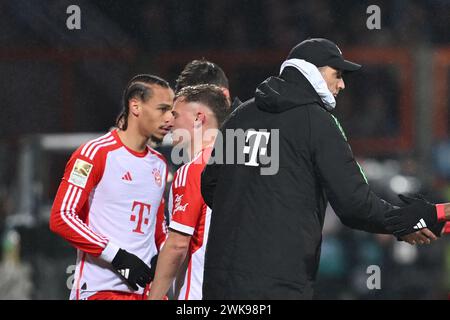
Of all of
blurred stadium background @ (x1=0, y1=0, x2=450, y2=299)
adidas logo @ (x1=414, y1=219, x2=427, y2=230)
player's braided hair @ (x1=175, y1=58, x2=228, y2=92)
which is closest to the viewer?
adidas logo @ (x1=414, y1=219, x2=427, y2=230)

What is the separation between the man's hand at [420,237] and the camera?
15.5ft

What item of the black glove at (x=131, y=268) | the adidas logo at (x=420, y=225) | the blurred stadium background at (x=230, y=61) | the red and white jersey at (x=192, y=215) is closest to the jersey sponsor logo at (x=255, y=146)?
the red and white jersey at (x=192, y=215)

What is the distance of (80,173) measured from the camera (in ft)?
16.7

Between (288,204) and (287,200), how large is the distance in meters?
0.02

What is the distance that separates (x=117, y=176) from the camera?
5199 mm

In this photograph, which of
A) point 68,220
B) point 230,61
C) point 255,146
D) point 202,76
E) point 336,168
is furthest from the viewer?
point 230,61

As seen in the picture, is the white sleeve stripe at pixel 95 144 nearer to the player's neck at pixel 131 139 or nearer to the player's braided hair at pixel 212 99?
the player's neck at pixel 131 139

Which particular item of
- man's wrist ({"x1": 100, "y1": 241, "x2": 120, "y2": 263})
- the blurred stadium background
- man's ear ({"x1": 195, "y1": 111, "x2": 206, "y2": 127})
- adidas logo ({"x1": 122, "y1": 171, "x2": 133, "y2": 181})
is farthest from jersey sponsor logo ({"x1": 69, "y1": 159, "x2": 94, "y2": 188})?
the blurred stadium background

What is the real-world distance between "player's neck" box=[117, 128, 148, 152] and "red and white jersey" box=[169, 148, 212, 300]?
32 cm

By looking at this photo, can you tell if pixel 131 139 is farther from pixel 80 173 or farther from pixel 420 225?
pixel 420 225

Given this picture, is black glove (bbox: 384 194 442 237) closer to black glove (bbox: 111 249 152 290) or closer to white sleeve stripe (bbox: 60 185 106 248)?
black glove (bbox: 111 249 152 290)

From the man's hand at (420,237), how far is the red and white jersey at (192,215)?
36.2 inches

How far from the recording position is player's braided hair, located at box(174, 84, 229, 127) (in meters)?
5.21

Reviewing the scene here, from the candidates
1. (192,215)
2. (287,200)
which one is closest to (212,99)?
(192,215)
